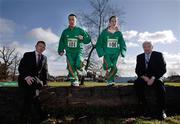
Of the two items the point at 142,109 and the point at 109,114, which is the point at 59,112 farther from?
the point at 142,109

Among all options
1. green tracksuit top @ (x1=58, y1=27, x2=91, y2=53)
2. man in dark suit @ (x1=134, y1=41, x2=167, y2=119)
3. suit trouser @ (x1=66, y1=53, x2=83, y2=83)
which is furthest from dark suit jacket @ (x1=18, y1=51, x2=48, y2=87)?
man in dark suit @ (x1=134, y1=41, x2=167, y2=119)

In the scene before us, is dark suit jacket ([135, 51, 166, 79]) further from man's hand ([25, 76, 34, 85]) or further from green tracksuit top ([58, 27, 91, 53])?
man's hand ([25, 76, 34, 85])

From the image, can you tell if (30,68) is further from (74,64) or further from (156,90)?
(156,90)

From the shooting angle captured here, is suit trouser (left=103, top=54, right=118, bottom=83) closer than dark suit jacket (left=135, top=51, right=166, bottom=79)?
No

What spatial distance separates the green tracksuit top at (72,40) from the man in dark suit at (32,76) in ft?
3.17

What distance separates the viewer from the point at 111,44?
798 centimetres

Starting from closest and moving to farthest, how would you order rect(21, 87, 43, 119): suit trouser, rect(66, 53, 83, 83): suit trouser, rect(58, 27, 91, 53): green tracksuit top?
rect(21, 87, 43, 119): suit trouser
rect(66, 53, 83, 83): suit trouser
rect(58, 27, 91, 53): green tracksuit top


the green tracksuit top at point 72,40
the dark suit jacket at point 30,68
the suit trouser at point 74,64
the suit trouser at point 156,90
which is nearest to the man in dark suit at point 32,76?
the dark suit jacket at point 30,68

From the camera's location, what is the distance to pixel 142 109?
7.60 meters

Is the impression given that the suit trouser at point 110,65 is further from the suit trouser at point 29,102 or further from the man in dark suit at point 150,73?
the suit trouser at point 29,102

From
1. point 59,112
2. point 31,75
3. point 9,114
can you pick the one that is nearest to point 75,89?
point 59,112

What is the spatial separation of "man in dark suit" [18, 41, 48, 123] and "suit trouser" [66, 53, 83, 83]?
86 cm

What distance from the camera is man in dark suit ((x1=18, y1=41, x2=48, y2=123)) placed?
22.2 feet

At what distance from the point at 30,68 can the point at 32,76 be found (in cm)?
20
